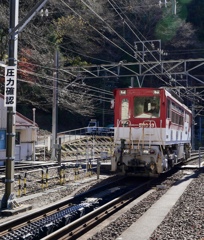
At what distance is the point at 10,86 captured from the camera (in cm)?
1112

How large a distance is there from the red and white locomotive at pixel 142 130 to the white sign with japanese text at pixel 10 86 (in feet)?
20.9

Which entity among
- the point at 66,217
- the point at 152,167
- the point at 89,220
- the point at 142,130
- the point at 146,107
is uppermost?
the point at 146,107

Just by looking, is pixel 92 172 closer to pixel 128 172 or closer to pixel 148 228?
pixel 128 172

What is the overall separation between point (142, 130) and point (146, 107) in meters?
0.97

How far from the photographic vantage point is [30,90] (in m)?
37.1

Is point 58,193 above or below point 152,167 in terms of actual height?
below

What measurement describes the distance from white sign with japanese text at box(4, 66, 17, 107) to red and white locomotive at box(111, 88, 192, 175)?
6.38 m

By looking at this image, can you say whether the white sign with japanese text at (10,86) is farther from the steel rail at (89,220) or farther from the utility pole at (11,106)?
the steel rail at (89,220)

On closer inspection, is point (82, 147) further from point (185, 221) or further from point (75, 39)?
point (185, 221)

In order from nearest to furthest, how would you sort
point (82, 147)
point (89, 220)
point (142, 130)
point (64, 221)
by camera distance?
1. point (64, 221)
2. point (89, 220)
3. point (142, 130)
4. point (82, 147)

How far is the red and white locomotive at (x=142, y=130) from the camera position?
16.2 m

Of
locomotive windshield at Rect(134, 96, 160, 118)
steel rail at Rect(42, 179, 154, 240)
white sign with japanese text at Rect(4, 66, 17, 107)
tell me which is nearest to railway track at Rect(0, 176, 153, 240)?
steel rail at Rect(42, 179, 154, 240)

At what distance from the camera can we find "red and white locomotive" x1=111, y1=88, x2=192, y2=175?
1622cm

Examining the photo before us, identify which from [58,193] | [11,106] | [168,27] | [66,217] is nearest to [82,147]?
[168,27]
